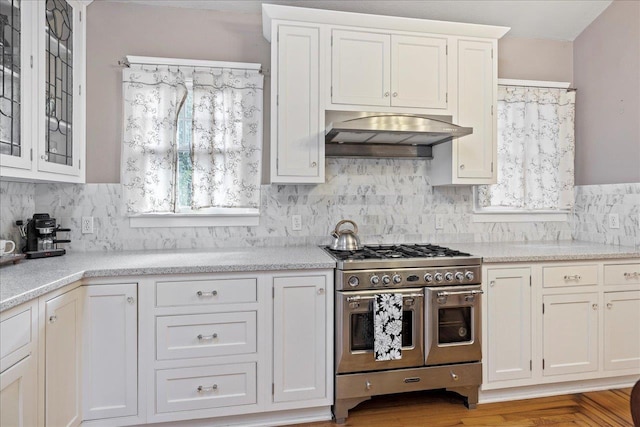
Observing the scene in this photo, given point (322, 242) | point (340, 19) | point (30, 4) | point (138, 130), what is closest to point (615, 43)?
point (340, 19)

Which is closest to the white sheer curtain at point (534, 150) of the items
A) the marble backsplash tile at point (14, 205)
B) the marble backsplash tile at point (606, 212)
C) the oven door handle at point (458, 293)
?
the marble backsplash tile at point (606, 212)

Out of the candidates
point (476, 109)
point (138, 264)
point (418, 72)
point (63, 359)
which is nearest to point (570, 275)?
point (476, 109)

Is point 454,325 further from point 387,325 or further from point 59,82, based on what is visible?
point 59,82

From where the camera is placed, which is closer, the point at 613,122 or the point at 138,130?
the point at 138,130

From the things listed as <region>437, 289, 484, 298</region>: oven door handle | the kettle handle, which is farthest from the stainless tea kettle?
<region>437, 289, 484, 298</region>: oven door handle

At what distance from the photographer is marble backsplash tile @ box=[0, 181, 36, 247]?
2.20m

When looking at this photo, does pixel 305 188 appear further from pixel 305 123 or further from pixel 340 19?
pixel 340 19

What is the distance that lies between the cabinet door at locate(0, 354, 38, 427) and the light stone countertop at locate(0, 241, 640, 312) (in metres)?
0.27

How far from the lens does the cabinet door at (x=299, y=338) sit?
2.12 m

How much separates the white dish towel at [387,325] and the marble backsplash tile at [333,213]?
0.83m

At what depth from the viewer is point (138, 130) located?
2.59 metres

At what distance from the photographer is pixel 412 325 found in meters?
2.23

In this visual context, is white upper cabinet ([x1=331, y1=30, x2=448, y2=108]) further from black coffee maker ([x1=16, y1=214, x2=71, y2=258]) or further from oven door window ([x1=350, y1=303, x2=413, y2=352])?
black coffee maker ([x1=16, y1=214, x2=71, y2=258])

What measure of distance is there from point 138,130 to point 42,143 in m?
0.65
